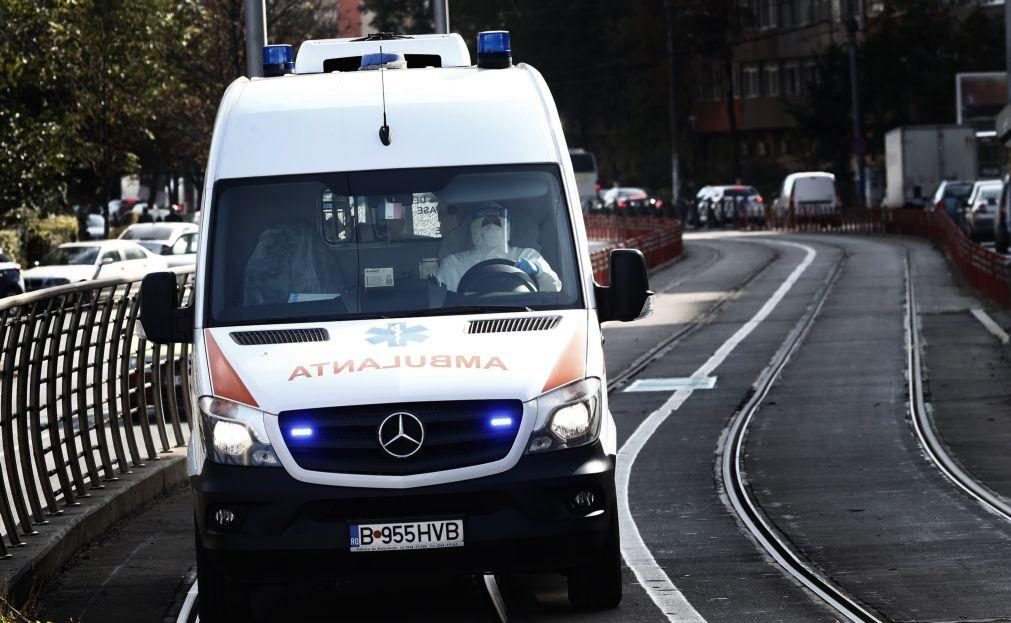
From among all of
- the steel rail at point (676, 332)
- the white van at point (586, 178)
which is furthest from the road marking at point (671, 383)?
the white van at point (586, 178)

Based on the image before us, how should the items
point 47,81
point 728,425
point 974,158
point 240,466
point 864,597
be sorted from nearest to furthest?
point 240,466 < point 864,597 < point 728,425 < point 47,81 < point 974,158

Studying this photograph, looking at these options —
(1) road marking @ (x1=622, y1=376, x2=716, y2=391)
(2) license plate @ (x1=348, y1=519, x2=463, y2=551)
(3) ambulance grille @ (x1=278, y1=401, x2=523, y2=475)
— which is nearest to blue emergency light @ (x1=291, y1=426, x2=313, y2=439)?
(3) ambulance grille @ (x1=278, y1=401, x2=523, y2=475)

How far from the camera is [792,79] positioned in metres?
97.0

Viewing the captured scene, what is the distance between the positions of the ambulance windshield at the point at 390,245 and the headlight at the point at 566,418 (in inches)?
27.9

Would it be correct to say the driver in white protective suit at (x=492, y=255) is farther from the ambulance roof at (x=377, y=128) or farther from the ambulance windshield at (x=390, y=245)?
the ambulance roof at (x=377, y=128)

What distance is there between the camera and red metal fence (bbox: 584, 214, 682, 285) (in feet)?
Answer: 124

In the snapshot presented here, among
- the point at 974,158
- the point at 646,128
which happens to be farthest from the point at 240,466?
the point at 646,128

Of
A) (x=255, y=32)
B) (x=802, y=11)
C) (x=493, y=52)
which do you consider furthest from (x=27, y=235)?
(x=802, y=11)

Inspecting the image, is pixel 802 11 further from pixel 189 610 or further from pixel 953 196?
pixel 189 610

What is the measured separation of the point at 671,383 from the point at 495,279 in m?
12.3

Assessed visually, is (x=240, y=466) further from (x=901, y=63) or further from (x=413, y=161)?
(x=901, y=63)

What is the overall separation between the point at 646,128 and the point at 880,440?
80.9 metres

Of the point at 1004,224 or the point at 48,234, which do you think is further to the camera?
the point at 48,234

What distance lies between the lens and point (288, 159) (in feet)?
28.5
